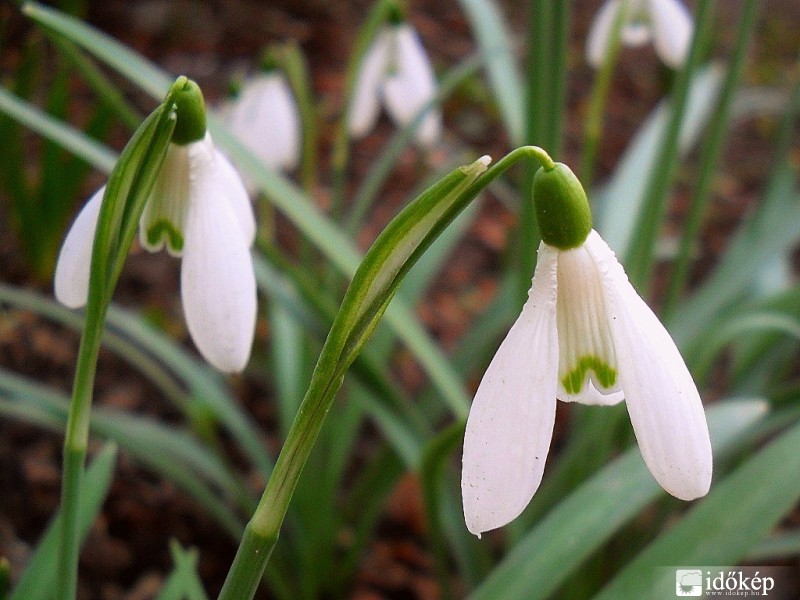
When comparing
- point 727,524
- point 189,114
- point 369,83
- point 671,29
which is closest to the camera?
point 189,114

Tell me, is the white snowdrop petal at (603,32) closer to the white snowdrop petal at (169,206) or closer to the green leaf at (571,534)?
the green leaf at (571,534)

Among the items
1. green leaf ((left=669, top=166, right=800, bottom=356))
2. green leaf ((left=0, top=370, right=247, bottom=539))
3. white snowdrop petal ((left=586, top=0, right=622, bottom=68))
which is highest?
white snowdrop petal ((left=586, top=0, right=622, bottom=68))

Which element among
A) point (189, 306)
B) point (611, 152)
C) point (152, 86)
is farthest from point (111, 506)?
point (611, 152)

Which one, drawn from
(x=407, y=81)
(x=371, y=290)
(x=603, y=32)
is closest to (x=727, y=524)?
(x=371, y=290)

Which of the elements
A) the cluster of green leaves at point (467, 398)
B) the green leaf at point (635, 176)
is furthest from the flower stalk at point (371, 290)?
the green leaf at point (635, 176)

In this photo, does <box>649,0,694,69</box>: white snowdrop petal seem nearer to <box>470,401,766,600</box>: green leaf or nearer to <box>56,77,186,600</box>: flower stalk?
<box>470,401,766,600</box>: green leaf

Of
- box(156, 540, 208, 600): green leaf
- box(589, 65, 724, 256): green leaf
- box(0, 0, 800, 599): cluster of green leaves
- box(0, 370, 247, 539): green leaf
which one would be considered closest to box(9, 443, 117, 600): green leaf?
box(0, 0, 800, 599): cluster of green leaves

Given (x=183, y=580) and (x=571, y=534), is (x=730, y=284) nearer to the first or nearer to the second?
(x=571, y=534)
